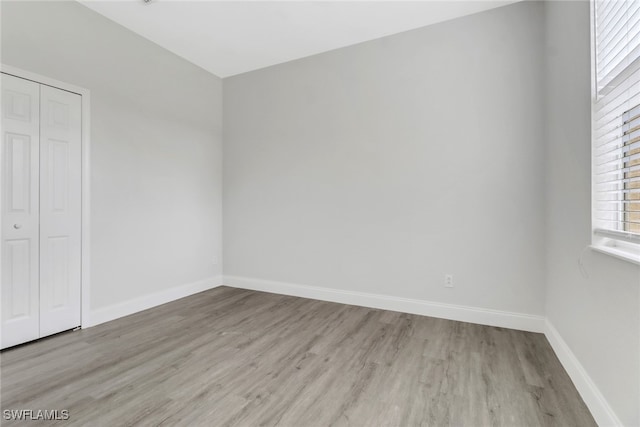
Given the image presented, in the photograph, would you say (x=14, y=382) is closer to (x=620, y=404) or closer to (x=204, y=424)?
(x=204, y=424)

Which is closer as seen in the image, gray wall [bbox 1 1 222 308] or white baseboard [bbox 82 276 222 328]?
gray wall [bbox 1 1 222 308]

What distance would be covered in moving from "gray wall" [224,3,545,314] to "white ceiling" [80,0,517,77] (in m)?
0.15

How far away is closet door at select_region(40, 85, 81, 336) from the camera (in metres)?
2.53

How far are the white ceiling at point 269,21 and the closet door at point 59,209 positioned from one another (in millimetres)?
1079

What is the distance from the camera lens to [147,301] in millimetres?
3289

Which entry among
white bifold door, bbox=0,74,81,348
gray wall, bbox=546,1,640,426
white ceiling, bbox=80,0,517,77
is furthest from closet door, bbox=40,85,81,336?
gray wall, bbox=546,1,640,426

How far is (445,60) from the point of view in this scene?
298 centimetres

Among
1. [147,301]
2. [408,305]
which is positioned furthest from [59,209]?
[408,305]

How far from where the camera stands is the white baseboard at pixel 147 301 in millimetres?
2869

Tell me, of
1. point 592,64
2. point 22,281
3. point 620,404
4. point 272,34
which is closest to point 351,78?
point 272,34

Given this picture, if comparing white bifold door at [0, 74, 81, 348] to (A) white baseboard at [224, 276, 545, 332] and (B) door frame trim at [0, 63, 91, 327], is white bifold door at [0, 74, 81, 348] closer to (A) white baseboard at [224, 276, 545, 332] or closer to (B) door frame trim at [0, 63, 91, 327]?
(B) door frame trim at [0, 63, 91, 327]

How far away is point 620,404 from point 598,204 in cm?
101

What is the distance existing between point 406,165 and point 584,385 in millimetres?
2178

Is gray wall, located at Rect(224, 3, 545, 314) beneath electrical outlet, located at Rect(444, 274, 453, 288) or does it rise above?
above
